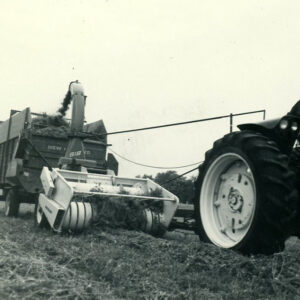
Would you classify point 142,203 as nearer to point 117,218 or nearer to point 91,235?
point 117,218

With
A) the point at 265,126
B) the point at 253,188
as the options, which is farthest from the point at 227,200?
the point at 265,126

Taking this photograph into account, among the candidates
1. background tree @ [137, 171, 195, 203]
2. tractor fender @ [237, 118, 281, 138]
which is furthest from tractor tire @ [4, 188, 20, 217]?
tractor fender @ [237, 118, 281, 138]

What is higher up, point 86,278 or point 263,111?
point 263,111

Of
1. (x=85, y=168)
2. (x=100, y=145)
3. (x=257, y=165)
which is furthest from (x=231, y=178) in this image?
(x=100, y=145)

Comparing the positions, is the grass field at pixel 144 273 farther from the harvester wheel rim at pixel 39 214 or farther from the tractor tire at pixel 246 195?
the harvester wheel rim at pixel 39 214

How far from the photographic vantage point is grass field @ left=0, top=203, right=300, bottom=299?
331 centimetres

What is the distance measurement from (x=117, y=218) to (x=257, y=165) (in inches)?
125

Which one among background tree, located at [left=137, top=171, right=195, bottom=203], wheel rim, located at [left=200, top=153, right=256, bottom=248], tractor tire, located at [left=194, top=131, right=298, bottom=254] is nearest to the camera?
tractor tire, located at [left=194, top=131, right=298, bottom=254]

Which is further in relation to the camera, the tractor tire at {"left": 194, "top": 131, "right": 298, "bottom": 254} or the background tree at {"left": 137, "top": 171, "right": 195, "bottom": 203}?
the background tree at {"left": 137, "top": 171, "right": 195, "bottom": 203}

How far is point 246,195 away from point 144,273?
1.36m

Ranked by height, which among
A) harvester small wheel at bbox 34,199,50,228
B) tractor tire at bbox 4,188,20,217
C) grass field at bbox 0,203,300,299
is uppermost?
grass field at bbox 0,203,300,299

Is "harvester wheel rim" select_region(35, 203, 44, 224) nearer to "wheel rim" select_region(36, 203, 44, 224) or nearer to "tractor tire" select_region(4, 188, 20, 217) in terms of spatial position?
"wheel rim" select_region(36, 203, 44, 224)

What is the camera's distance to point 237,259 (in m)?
4.19

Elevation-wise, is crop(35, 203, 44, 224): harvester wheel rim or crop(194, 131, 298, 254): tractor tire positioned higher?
crop(194, 131, 298, 254): tractor tire
